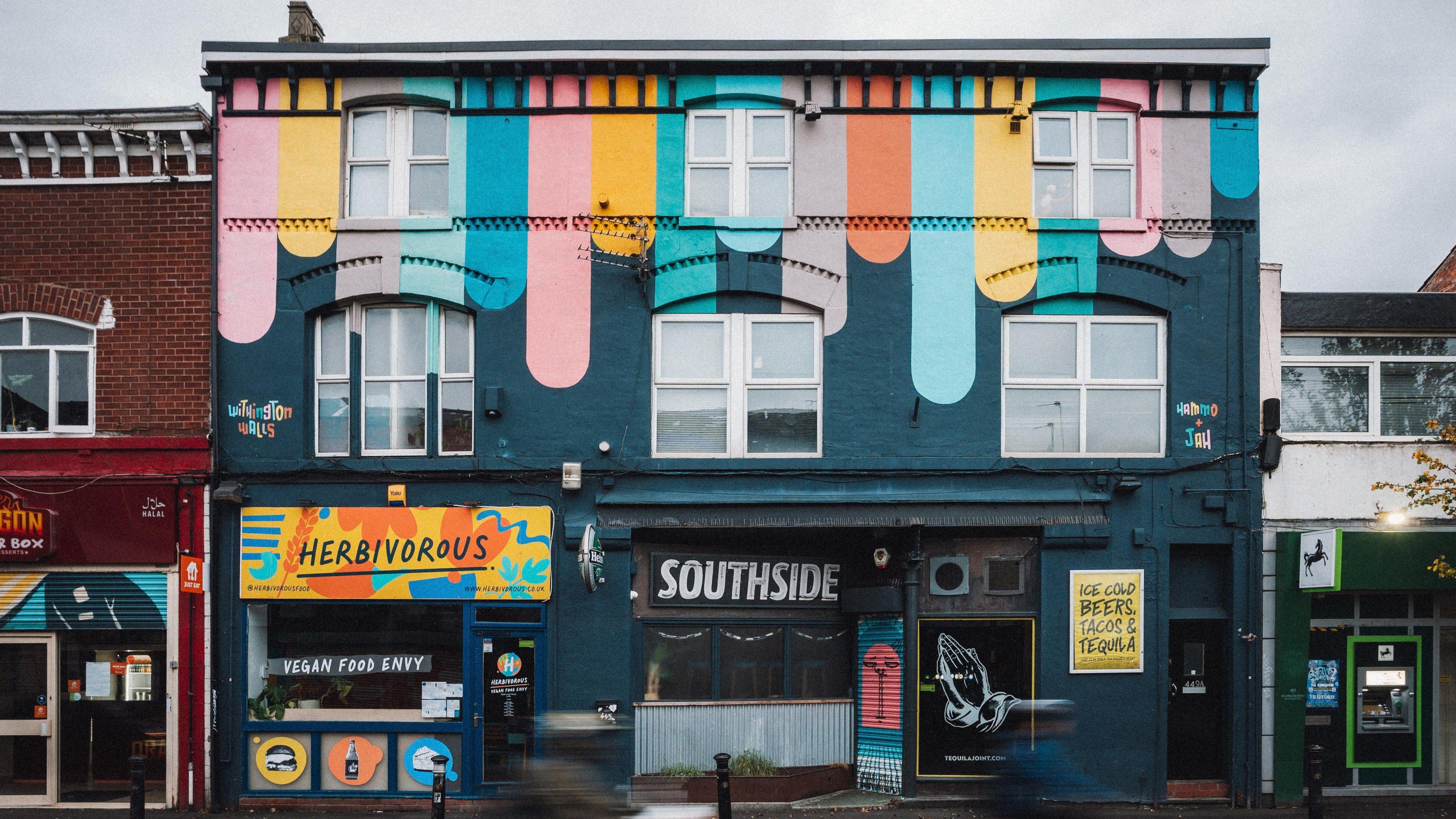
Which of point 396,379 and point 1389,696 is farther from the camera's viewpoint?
point 1389,696

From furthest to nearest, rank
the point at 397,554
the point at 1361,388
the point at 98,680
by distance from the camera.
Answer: the point at 1361,388 < the point at 98,680 < the point at 397,554

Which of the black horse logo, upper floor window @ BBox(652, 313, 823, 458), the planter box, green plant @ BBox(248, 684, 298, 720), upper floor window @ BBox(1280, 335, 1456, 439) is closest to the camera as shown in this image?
the black horse logo

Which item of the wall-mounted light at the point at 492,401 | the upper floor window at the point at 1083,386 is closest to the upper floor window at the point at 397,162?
the wall-mounted light at the point at 492,401

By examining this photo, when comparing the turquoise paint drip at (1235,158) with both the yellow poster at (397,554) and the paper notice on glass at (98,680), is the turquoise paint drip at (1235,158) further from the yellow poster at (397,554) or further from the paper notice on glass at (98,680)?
the paper notice on glass at (98,680)

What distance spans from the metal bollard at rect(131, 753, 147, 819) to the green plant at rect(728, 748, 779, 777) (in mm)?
6380

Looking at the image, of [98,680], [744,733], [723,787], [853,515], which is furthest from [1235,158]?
[98,680]

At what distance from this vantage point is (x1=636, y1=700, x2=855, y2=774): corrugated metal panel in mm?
12344

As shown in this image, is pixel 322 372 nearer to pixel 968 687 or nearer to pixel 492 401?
pixel 492 401

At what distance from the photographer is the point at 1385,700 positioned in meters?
12.9

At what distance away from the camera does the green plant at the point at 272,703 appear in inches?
486

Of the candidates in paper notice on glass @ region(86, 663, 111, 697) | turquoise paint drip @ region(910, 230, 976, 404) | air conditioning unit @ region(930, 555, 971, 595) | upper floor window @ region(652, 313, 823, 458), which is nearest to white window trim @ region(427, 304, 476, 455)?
upper floor window @ region(652, 313, 823, 458)

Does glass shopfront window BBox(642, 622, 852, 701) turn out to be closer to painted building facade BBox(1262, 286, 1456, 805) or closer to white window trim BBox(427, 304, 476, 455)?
white window trim BBox(427, 304, 476, 455)

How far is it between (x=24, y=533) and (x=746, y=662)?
29.3 ft

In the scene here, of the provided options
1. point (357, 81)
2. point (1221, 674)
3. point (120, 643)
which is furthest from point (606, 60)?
point (1221, 674)
